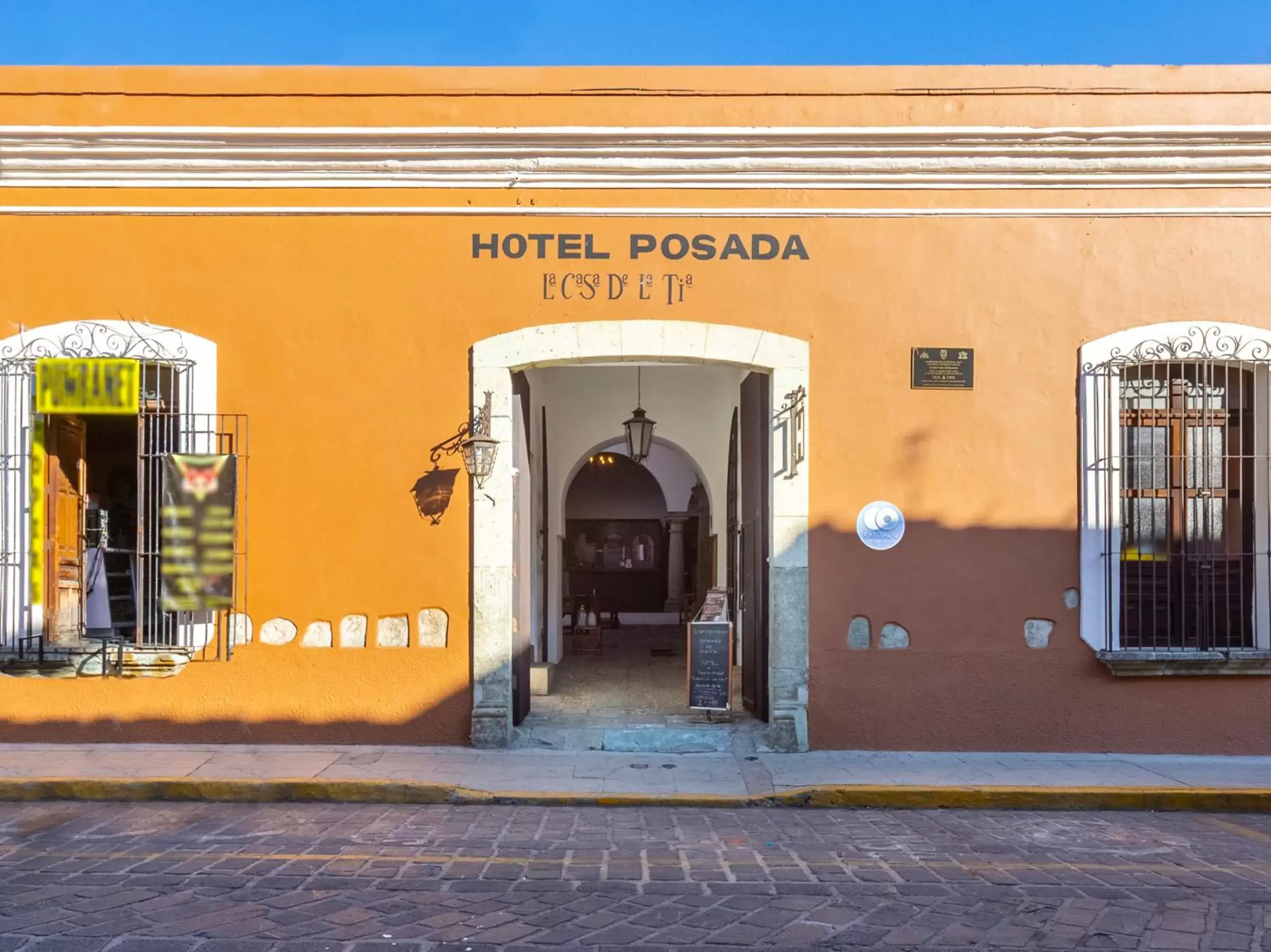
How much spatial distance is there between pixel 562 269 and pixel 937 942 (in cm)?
542

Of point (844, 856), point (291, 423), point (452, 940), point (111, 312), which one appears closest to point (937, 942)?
point (844, 856)

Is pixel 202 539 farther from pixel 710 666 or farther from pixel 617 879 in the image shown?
pixel 617 879

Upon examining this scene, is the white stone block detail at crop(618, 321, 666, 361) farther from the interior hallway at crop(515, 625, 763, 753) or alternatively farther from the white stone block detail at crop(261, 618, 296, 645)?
the white stone block detail at crop(261, 618, 296, 645)

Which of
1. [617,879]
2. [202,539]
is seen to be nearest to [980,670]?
[617,879]

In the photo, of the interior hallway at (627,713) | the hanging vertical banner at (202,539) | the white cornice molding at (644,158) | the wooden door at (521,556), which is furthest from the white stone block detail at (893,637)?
the hanging vertical banner at (202,539)

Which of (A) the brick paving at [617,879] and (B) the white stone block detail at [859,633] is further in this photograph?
(B) the white stone block detail at [859,633]

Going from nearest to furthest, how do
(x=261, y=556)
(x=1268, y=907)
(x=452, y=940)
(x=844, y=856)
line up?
(x=452, y=940), (x=1268, y=907), (x=844, y=856), (x=261, y=556)

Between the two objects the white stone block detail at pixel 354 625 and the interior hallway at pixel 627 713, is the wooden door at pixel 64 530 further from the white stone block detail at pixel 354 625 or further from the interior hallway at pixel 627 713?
the interior hallway at pixel 627 713

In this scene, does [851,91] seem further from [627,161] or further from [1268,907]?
[1268,907]

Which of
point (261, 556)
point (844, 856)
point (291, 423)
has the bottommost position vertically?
point (844, 856)

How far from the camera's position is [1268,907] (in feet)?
15.4

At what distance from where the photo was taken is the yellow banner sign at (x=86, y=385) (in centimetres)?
803

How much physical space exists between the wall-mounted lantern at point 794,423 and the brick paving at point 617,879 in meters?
2.52

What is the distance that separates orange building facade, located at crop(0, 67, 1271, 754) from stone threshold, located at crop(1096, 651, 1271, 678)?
0.07m
